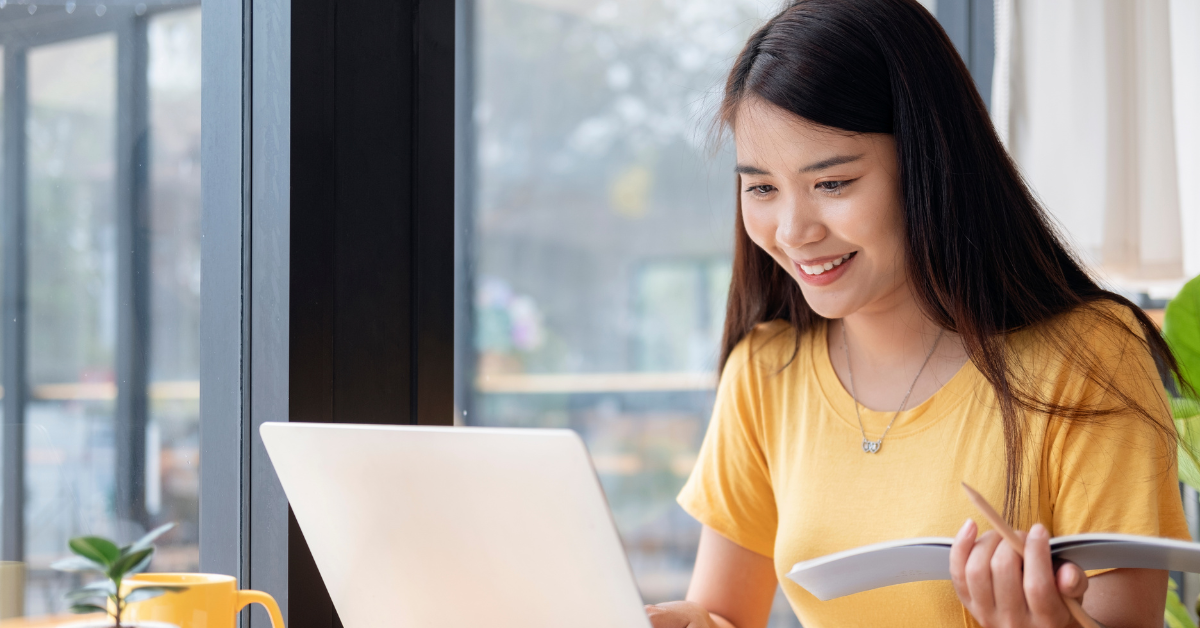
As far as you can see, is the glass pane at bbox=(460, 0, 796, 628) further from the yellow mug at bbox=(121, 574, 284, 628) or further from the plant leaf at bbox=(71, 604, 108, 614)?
the plant leaf at bbox=(71, 604, 108, 614)

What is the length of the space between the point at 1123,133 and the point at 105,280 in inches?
66.3

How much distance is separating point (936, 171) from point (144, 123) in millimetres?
689

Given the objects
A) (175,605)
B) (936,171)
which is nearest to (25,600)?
(175,605)

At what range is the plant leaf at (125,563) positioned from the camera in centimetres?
50

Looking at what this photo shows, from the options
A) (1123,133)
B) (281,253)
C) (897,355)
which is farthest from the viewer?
(1123,133)

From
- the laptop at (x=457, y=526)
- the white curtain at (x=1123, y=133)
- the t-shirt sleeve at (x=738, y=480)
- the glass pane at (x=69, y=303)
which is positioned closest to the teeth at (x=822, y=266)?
the t-shirt sleeve at (x=738, y=480)

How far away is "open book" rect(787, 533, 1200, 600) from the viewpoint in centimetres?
56

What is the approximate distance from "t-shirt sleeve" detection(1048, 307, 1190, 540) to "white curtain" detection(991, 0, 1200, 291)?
0.86 m

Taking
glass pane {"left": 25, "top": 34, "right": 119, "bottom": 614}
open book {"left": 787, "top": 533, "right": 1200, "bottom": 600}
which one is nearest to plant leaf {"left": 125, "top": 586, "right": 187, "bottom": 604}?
glass pane {"left": 25, "top": 34, "right": 119, "bottom": 614}

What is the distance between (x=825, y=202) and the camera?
0.91 metres

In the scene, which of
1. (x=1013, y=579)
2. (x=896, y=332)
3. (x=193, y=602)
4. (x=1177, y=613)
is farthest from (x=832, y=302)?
(x=1177, y=613)

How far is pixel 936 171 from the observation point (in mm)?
880

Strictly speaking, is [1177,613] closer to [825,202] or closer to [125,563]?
[825,202]

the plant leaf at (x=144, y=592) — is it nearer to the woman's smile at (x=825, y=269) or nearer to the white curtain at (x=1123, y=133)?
the woman's smile at (x=825, y=269)
